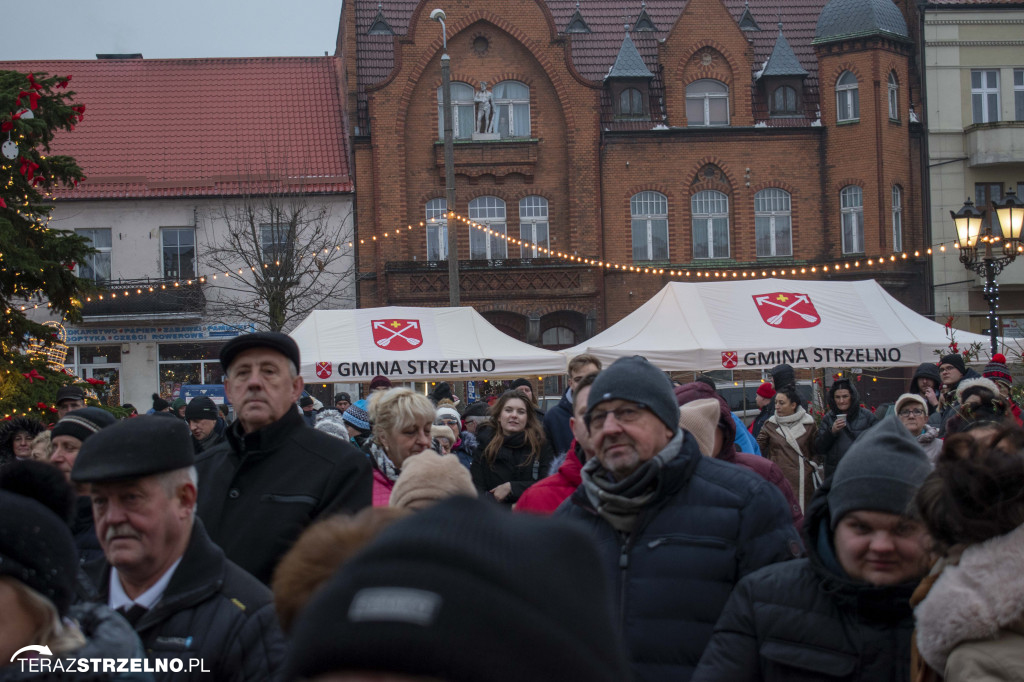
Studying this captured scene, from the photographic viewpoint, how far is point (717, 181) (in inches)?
1193

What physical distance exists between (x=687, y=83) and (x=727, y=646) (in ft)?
95.3

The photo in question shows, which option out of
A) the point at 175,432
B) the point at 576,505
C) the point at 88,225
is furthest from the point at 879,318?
the point at 88,225

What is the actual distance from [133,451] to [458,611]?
2296mm

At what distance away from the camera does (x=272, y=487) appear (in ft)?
13.2

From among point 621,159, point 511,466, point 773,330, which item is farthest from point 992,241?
point 621,159

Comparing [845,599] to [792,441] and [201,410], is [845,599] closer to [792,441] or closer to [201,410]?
[201,410]

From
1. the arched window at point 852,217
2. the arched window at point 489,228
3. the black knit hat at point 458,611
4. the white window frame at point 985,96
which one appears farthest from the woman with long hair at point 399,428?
the white window frame at point 985,96

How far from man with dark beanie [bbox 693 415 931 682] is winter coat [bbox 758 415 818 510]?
7.39 metres

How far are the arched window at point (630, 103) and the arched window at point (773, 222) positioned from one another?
4149 mm

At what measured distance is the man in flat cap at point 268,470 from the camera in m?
3.91

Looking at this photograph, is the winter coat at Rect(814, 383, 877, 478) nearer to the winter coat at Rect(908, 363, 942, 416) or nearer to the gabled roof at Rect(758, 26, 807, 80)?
the winter coat at Rect(908, 363, 942, 416)

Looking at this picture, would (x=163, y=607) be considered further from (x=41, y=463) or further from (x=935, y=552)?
(x=935, y=552)

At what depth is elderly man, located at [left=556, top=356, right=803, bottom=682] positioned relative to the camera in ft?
11.4

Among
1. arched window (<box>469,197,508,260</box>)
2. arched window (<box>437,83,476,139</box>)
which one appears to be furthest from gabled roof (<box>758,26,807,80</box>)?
arched window (<box>469,197,508,260</box>)
